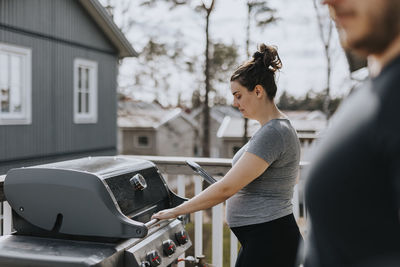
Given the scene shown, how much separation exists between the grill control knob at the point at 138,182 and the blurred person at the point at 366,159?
1109 mm

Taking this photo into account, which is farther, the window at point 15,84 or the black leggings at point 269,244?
the window at point 15,84

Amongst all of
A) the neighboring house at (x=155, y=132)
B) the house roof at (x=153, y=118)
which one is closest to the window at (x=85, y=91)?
the house roof at (x=153, y=118)

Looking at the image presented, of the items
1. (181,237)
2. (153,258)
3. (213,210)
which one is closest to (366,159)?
(153,258)

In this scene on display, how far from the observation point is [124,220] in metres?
1.65

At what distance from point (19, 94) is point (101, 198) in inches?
340

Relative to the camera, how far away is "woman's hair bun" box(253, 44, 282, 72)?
1.88 meters

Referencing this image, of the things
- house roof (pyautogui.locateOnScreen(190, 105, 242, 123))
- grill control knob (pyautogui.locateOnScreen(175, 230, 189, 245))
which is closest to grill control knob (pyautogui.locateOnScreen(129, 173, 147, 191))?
Answer: grill control knob (pyautogui.locateOnScreen(175, 230, 189, 245))

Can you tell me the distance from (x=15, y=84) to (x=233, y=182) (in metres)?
8.77

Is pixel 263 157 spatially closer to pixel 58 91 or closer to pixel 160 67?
pixel 58 91

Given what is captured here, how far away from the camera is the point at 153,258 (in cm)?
175

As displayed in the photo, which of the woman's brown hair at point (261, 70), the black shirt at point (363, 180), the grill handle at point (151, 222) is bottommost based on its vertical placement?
the grill handle at point (151, 222)

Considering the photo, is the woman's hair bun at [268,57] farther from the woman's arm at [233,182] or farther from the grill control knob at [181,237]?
the grill control knob at [181,237]

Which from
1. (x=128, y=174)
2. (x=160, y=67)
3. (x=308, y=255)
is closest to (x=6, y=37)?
(x=128, y=174)

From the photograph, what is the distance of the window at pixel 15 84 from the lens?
8.98 m
